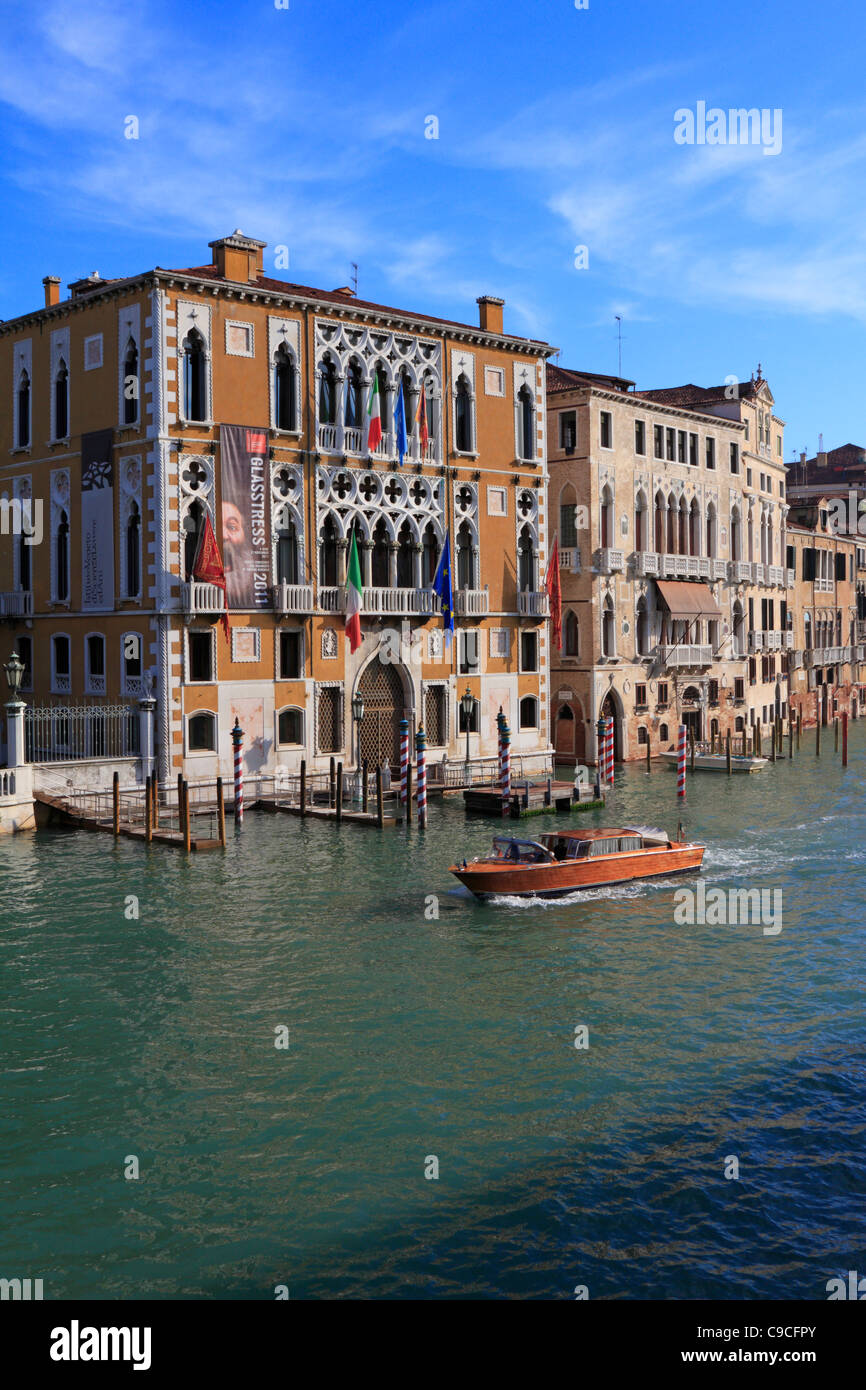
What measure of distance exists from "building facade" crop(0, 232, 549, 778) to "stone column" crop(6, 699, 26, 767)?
7.62 ft

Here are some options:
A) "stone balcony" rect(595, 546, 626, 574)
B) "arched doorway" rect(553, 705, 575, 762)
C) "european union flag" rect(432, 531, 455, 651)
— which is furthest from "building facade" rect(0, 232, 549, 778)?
"arched doorway" rect(553, 705, 575, 762)

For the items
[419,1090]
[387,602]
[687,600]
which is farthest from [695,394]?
[419,1090]

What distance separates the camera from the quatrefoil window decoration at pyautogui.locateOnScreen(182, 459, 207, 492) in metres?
A: 28.3

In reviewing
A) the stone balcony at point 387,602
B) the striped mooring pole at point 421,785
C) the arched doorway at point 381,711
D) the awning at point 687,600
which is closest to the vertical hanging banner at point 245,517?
the stone balcony at point 387,602

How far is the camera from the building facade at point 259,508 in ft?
92.8

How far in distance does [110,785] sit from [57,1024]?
13.5 metres

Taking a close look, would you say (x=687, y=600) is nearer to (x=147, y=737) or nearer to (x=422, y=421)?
(x=422, y=421)

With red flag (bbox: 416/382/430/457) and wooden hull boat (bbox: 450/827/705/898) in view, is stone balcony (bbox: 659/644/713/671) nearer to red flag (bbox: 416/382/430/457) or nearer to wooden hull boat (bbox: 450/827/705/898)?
red flag (bbox: 416/382/430/457)

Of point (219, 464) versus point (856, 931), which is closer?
point (856, 931)

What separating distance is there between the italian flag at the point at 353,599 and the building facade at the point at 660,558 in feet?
35.9

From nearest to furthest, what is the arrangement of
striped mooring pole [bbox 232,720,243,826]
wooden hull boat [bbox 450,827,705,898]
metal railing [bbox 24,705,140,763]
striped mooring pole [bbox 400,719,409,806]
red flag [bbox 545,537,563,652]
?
wooden hull boat [bbox 450,827,705,898], striped mooring pole [bbox 232,720,243,826], metal railing [bbox 24,705,140,763], striped mooring pole [bbox 400,719,409,806], red flag [bbox 545,537,563,652]
